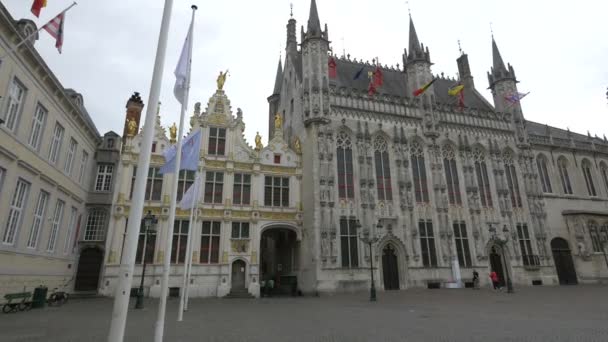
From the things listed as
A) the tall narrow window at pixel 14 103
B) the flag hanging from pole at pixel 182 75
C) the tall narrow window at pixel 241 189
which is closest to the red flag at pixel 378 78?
the tall narrow window at pixel 241 189

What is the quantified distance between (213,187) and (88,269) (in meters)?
10.6

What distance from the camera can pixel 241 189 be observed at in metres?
28.5

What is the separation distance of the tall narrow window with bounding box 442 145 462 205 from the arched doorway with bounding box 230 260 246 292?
63.1ft

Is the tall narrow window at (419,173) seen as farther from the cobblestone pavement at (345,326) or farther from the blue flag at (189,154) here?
the blue flag at (189,154)

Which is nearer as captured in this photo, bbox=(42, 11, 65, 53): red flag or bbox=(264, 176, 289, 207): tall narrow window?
bbox=(42, 11, 65, 53): red flag

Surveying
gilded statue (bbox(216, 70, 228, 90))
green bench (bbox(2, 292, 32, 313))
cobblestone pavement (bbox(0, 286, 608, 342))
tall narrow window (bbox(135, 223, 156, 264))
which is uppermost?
gilded statue (bbox(216, 70, 228, 90))

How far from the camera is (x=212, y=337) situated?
9.25 metres

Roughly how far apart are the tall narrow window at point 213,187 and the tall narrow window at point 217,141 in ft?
6.09

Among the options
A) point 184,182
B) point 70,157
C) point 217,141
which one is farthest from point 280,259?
point 70,157

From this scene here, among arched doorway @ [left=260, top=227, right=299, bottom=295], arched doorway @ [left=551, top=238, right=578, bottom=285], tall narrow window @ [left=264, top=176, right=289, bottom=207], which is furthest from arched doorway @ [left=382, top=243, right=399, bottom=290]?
arched doorway @ [left=551, top=238, right=578, bottom=285]

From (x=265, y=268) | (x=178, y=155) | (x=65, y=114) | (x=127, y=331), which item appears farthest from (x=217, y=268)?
(x=178, y=155)

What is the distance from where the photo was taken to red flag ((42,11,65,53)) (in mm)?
12836

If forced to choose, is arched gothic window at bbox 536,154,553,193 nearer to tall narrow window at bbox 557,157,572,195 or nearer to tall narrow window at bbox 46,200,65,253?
tall narrow window at bbox 557,157,572,195

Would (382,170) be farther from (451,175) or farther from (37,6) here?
(37,6)
